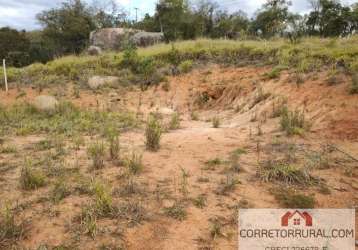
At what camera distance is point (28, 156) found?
4.98 metres

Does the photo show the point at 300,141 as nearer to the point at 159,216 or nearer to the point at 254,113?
the point at 254,113

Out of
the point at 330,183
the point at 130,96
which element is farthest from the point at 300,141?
the point at 130,96

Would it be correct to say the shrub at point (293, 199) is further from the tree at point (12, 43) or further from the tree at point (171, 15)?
the tree at point (12, 43)

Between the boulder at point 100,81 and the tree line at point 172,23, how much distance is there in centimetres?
1066

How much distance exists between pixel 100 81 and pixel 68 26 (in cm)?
1752

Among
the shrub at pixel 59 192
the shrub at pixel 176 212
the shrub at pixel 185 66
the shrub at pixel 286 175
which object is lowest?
the shrub at pixel 176 212

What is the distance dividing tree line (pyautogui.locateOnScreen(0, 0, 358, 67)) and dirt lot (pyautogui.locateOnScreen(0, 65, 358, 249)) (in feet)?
45.7

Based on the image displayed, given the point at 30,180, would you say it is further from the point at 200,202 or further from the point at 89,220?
the point at 200,202

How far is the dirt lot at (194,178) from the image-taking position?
3.03 m

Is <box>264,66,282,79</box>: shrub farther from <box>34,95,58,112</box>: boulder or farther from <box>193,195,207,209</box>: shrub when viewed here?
<box>193,195,207,209</box>: shrub

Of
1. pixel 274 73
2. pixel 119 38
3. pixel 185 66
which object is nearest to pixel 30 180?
pixel 274 73

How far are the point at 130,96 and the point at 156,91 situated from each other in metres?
0.78

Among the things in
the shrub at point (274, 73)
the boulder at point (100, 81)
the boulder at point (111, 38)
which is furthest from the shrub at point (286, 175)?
the boulder at point (111, 38)

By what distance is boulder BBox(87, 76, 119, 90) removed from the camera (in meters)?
10.9
